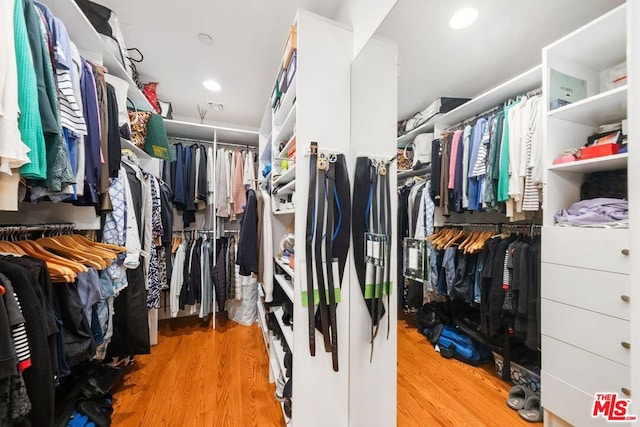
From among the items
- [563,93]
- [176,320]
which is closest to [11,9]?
[563,93]

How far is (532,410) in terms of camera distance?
0.54 metres

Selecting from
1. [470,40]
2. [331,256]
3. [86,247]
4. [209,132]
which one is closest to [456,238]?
[331,256]

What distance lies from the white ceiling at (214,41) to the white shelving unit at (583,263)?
1.39 meters

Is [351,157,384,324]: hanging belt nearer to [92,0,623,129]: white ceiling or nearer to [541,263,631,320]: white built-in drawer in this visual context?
[92,0,623,129]: white ceiling

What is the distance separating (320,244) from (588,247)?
78cm

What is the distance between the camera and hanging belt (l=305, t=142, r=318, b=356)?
1.02 metres

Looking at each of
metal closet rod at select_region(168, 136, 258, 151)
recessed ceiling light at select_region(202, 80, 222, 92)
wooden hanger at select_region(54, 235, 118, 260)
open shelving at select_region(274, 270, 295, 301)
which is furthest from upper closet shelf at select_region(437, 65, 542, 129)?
metal closet rod at select_region(168, 136, 258, 151)

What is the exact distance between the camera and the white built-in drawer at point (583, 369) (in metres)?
0.40

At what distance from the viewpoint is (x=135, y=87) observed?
1.72 metres

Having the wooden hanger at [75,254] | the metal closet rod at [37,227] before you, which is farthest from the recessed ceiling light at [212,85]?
the wooden hanger at [75,254]

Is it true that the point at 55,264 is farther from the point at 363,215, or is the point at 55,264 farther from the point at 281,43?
the point at 281,43

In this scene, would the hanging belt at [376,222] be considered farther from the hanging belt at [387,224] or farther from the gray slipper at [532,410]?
the gray slipper at [532,410]

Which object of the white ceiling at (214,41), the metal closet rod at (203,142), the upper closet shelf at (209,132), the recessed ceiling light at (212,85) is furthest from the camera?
the metal closet rod at (203,142)

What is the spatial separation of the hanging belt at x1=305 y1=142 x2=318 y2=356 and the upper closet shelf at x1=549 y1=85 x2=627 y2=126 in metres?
0.79
